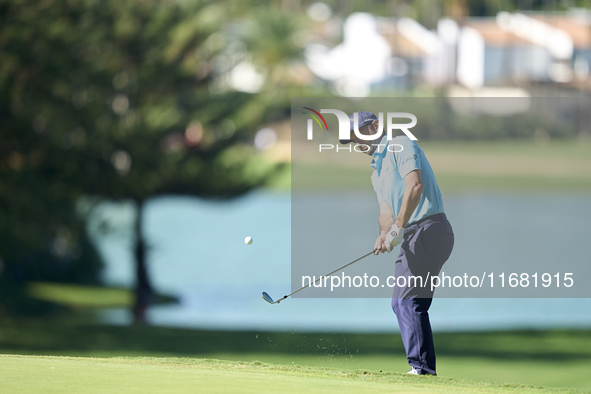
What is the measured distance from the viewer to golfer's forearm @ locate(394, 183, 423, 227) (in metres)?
6.23

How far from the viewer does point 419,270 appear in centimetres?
623

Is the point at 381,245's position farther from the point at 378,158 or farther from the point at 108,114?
the point at 108,114

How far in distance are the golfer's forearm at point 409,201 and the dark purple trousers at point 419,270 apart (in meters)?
0.09

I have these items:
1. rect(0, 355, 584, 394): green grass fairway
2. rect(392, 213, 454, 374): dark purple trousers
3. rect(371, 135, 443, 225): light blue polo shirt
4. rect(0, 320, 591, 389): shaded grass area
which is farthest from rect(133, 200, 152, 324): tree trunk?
rect(392, 213, 454, 374): dark purple trousers

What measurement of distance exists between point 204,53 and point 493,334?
8340 mm

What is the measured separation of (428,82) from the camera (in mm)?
79500

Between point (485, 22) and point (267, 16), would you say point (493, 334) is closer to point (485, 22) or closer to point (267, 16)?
point (267, 16)

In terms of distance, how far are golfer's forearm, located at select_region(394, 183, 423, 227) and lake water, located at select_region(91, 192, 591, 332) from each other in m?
9.95

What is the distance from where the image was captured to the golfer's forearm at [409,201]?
20.5ft

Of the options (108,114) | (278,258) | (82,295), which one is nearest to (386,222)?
(108,114)

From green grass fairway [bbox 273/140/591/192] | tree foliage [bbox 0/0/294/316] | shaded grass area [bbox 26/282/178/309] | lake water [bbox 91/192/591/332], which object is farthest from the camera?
green grass fairway [bbox 273/140/591/192]

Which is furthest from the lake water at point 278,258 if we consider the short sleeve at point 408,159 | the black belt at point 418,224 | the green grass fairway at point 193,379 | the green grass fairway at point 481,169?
the short sleeve at point 408,159

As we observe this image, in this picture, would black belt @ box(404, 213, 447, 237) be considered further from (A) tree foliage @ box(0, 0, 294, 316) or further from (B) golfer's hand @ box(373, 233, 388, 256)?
(A) tree foliage @ box(0, 0, 294, 316)

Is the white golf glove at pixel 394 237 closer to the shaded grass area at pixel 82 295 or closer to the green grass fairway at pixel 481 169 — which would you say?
the shaded grass area at pixel 82 295
